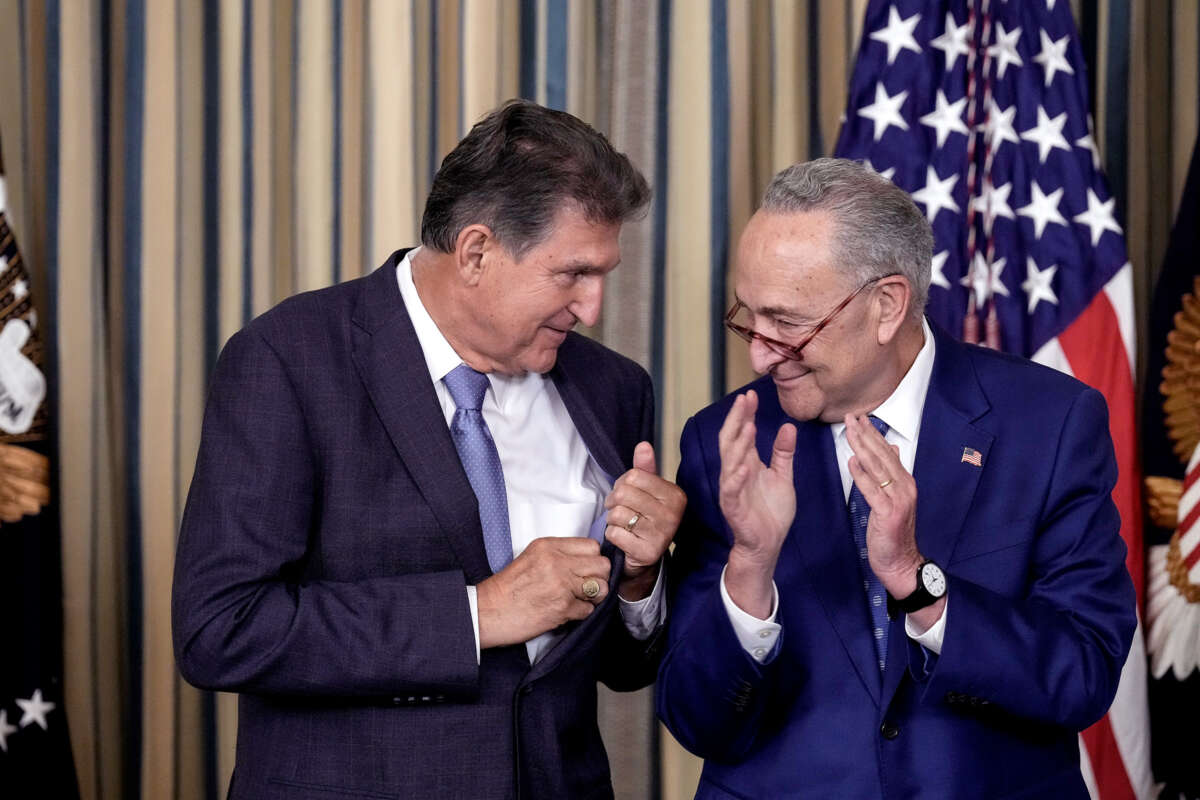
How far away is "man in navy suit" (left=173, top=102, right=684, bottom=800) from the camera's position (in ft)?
6.45

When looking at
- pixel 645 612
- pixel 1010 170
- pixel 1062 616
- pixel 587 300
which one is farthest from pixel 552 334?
pixel 1010 170

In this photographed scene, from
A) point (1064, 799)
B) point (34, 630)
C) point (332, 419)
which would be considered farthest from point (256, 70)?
point (1064, 799)

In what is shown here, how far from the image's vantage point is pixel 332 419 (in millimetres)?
2057

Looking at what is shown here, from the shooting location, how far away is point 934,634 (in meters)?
1.93

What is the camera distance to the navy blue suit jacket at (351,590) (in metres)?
1.95

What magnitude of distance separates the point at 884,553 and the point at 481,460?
66 centimetres

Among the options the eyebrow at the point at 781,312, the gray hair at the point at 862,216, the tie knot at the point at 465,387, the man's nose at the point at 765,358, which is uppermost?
the gray hair at the point at 862,216

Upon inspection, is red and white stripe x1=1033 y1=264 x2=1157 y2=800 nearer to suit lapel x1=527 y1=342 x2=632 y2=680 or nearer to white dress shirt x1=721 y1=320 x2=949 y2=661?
white dress shirt x1=721 y1=320 x2=949 y2=661

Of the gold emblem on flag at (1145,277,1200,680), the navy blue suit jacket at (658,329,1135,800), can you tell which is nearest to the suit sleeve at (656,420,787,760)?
the navy blue suit jacket at (658,329,1135,800)

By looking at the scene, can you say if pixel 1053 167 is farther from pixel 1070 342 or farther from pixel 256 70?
pixel 256 70

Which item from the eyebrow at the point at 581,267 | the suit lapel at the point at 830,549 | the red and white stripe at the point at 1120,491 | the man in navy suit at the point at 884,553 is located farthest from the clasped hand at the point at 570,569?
the red and white stripe at the point at 1120,491

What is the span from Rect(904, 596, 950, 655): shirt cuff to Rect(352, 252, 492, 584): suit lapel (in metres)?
0.65

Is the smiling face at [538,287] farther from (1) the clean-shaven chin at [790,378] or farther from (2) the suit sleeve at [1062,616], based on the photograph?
(2) the suit sleeve at [1062,616]

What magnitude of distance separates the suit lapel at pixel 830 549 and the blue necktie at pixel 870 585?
0.04 ft
